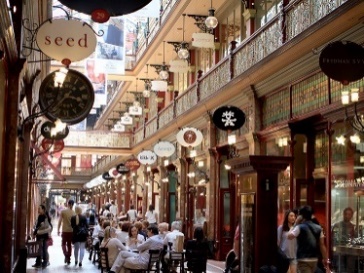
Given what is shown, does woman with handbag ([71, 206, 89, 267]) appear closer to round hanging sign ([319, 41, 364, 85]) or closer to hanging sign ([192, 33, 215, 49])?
hanging sign ([192, 33, 215, 49])

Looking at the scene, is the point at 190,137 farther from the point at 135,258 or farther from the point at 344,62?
the point at 344,62

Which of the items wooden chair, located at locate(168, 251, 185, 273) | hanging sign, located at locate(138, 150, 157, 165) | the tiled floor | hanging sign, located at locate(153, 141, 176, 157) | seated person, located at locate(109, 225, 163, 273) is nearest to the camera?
seated person, located at locate(109, 225, 163, 273)

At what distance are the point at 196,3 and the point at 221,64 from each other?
294cm

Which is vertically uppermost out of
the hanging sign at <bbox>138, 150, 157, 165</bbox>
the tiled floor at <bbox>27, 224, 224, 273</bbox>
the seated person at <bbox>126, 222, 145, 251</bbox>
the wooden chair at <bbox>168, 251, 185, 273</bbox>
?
the hanging sign at <bbox>138, 150, 157, 165</bbox>

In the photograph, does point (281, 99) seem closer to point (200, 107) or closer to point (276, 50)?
point (276, 50)

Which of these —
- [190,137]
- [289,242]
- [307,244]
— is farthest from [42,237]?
[307,244]

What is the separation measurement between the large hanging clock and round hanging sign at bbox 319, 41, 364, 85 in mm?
4184

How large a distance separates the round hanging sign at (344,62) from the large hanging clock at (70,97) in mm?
4184

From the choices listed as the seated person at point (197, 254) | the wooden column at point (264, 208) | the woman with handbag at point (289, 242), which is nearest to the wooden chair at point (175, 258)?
the seated person at point (197, 254)

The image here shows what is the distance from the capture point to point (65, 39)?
36.6 ft

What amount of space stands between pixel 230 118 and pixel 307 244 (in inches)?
272

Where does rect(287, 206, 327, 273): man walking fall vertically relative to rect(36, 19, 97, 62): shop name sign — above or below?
below

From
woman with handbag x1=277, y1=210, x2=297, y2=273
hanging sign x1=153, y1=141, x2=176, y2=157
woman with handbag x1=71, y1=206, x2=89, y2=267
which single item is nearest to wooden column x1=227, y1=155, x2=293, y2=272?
woman with handbag x1=277, y1=210, x2=297, y2=273

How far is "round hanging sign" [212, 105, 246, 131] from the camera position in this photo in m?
16.5
